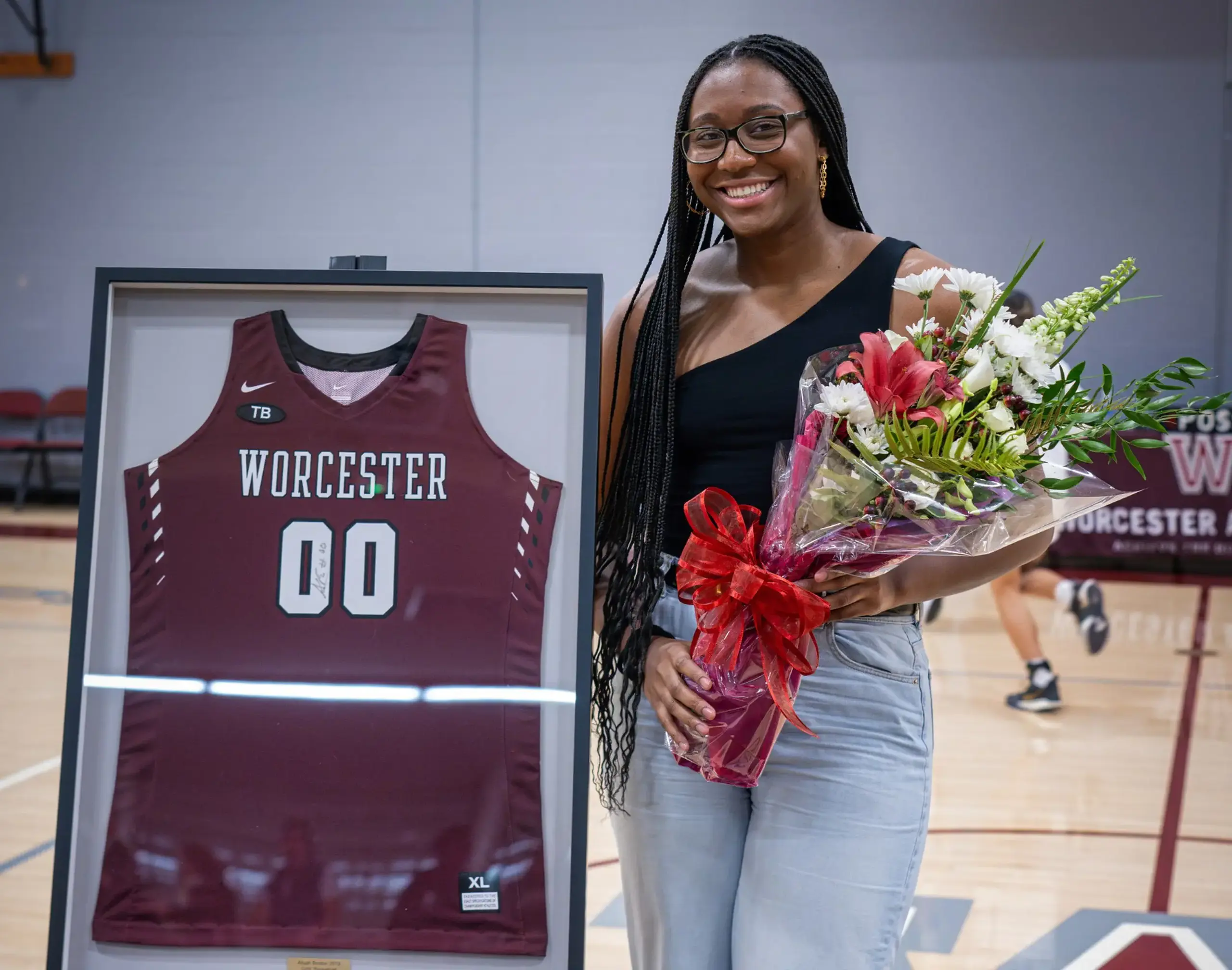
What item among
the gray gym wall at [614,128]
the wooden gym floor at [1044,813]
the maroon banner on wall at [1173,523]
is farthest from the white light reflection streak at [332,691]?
the maroon banner on wall at [1173,523]

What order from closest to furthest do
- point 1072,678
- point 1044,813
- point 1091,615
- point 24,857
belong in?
1. point 24,857
2. point 1044,813
3. point 1072,678
4. point 1091,615

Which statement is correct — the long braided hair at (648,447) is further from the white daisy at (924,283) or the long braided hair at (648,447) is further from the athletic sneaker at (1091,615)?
the athletic sneaker at (1091,615)

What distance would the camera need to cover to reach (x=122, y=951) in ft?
4.47

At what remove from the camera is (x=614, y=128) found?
27.2 ft

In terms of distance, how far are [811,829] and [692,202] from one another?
30.4 inches

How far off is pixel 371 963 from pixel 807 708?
1.84 ft

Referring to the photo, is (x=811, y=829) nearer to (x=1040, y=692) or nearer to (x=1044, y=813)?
(x=1044, y=813)

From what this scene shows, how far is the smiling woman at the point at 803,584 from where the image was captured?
1318 millimetres

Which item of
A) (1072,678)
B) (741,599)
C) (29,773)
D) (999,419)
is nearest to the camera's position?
(999,419)

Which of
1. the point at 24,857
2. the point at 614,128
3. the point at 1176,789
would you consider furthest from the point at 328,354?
the point at 614,128

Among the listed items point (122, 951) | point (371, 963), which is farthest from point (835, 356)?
point (122, 951)

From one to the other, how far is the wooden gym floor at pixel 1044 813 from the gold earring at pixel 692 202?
0.90 m

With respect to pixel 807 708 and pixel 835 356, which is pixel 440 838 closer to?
pixel 807 708

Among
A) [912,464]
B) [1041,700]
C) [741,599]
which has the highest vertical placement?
[912,464]
